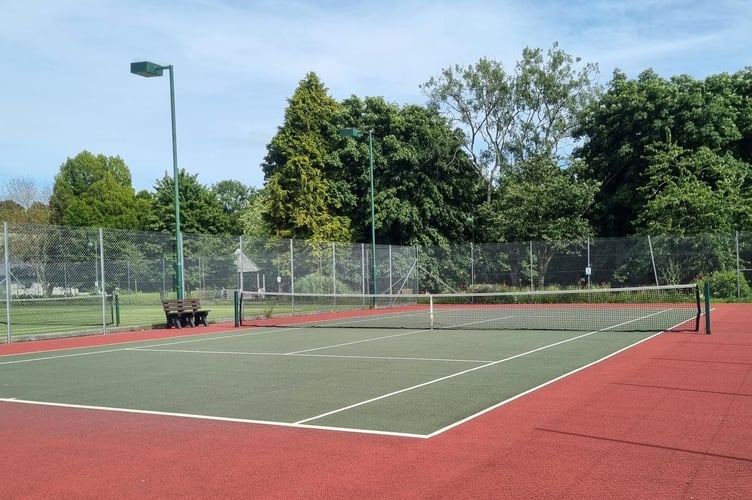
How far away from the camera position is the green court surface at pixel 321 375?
26.7 ft

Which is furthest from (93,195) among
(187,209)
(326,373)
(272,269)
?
(326,373)

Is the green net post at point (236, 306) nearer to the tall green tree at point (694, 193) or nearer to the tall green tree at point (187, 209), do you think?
the tall green tree at point (694, 193)

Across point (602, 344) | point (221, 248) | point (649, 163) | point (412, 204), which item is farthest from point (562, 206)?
point (602, 344)

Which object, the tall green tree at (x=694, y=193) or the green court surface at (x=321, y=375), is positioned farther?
the tall green tree at (x=694, y=193)

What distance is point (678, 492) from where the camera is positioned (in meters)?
4.90

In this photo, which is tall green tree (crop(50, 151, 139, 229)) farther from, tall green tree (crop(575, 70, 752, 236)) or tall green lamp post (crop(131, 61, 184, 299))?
tall green tree (crop(575, 70, 752, 236))

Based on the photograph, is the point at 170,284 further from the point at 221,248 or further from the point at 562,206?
the point at 562,206

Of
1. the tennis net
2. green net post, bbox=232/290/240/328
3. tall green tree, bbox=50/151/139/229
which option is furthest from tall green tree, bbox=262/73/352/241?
tall green tree, bbox=50/151/139/229

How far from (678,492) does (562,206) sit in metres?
33.6

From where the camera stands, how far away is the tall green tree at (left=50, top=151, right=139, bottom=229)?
67.3m

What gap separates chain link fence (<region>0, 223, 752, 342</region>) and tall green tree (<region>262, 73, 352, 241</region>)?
676 centimetres

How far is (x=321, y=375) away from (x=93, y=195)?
6720 centimetres

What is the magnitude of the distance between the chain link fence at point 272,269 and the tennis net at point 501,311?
2.44 feet

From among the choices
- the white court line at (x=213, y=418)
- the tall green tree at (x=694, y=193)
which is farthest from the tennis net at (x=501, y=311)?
the white court line at (x=213, y=418)
